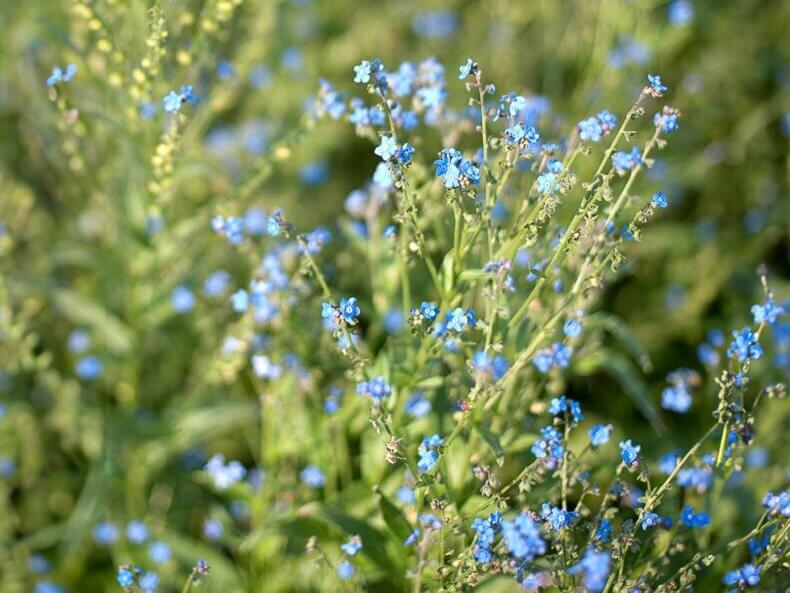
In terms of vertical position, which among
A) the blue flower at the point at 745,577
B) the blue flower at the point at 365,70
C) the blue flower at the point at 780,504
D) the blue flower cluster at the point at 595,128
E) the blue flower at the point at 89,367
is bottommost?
the blue flower at the point at 745,577

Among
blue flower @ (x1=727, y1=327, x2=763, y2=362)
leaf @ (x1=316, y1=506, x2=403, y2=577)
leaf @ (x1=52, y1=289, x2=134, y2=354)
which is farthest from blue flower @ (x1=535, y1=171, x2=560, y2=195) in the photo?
leaf @ (x1=52, y1=289, x2=134, y2=354)

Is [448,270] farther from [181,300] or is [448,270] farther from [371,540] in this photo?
[181,300]

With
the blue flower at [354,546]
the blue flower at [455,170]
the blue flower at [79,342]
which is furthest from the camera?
the blue flower at [79,342]

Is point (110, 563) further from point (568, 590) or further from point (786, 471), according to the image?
point (786, 471)

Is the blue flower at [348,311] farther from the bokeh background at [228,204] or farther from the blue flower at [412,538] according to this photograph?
the bokeh background at [228,204]

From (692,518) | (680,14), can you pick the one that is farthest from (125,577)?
(680,14)

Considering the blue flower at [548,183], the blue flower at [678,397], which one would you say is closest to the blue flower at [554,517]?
the blue flower at [548,183]

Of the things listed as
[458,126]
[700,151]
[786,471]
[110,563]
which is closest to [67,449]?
[110,563]
